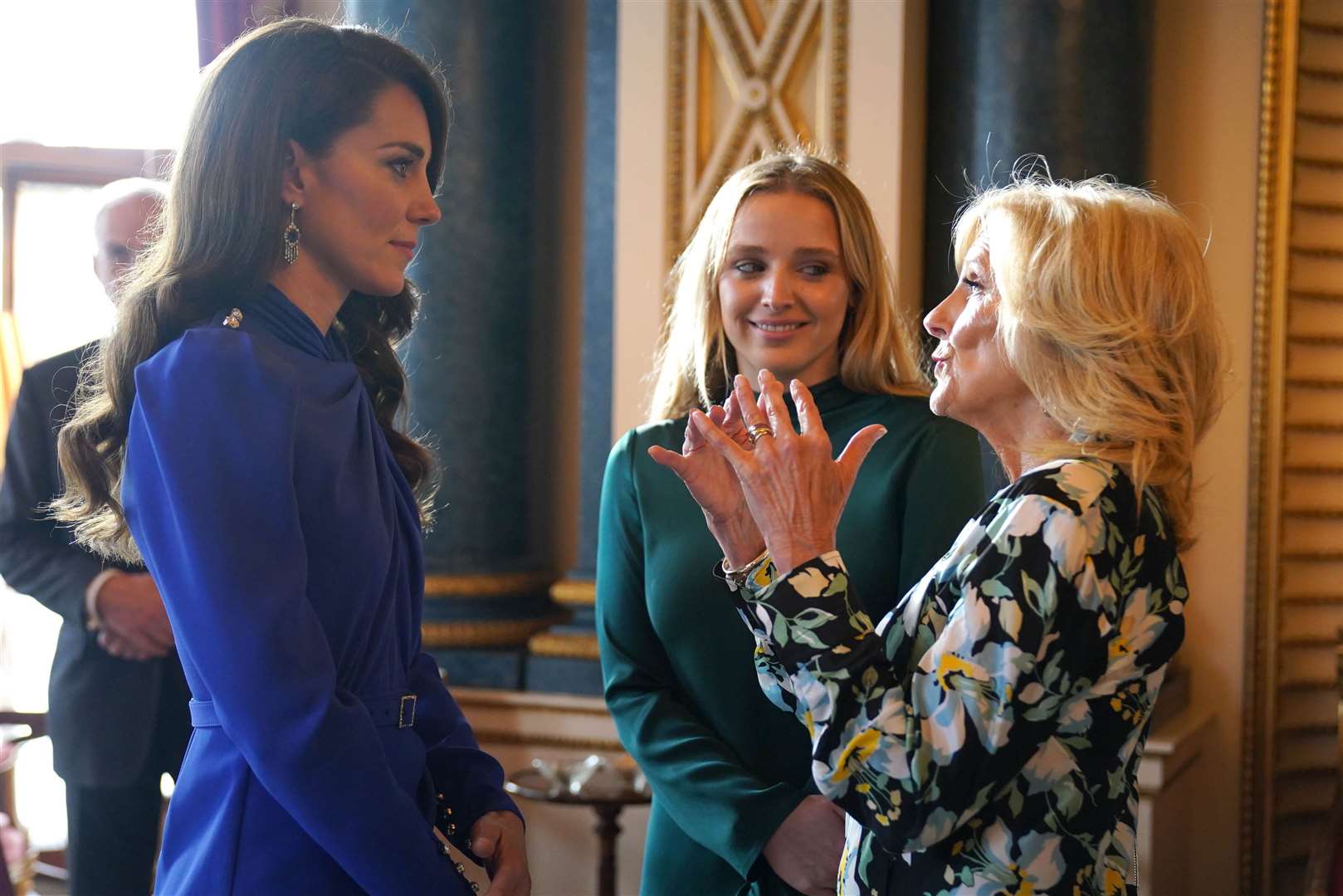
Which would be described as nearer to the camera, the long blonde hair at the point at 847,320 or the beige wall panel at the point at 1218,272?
the long blonde hair at the point at 847,320

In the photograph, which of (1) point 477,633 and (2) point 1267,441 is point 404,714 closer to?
(1) point 477,633

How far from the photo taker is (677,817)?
1786 mm

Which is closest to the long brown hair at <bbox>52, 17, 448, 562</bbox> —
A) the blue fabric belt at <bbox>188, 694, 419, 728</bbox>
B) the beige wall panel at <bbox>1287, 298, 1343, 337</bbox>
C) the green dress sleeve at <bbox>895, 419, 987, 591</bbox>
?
the blue fabric belt at <bbox>188, 694, 419, 728</bbox>

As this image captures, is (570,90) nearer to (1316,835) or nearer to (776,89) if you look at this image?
(776,89)

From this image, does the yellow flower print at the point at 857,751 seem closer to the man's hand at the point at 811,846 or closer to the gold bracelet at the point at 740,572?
the gold bracelet at the point at 740,572

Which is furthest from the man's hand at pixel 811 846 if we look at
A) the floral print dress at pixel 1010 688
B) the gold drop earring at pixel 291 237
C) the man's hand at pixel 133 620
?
the man's hand at pixel 133 620

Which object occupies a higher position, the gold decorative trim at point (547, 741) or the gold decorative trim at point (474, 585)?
the gold decorative trim at point (474, 585)

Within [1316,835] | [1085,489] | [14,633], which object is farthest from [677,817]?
[14,633]

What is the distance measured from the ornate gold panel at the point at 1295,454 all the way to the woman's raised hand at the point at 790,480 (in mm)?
2733

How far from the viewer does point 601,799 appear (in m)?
3.16

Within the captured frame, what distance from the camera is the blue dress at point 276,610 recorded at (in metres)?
1.27

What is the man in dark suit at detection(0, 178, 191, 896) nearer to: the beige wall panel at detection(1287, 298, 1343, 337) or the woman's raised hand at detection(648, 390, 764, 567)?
the woman's raised hand at detection(648, 390, 764, 567)

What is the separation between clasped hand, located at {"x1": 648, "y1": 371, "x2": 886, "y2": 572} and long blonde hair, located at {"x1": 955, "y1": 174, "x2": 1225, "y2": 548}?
211 mm

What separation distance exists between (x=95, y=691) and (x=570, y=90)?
243 cm
